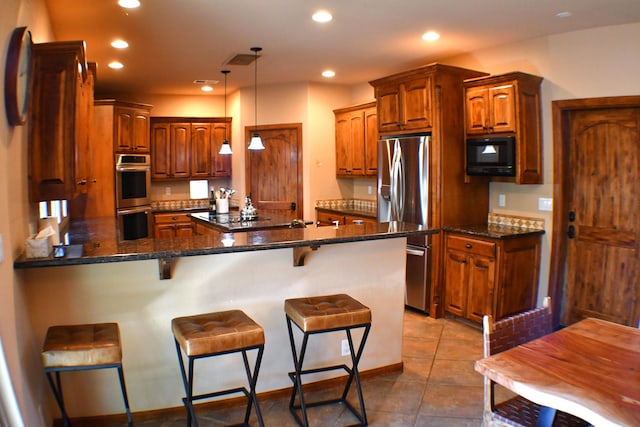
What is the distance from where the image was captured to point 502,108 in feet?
13.9

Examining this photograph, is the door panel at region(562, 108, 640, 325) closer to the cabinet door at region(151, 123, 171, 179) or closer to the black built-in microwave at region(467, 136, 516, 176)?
the black built-in microwave at region(467, 136, 516, 176)

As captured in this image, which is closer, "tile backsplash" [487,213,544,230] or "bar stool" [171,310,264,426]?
"bar stool" [171,310,264,426]

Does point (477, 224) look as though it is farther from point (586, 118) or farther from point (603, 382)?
point (603, 382)

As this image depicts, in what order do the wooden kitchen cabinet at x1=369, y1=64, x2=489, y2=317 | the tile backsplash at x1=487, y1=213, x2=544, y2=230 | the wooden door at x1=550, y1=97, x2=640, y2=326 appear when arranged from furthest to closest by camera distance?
the wooden kitchen cabinet at x1=369, y1=64, x2=489, y2=317
the tile backsplash at x1=487, y1=213, x2=544, y2=230
the wooden door at x1=550, y1=97, x2=640, y2=326

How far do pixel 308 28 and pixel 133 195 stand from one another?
379cm

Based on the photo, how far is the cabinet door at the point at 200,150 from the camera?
7539 mm

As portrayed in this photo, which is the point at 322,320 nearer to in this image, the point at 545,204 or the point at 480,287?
the point at 480,287

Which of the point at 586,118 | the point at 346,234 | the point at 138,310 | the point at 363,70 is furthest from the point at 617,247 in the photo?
the point at 138,310

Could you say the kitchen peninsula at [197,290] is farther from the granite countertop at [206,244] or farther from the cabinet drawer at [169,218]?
the cabinet drawer at [169,218]

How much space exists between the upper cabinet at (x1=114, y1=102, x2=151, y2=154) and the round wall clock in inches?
171

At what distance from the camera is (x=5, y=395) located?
1.76 metres

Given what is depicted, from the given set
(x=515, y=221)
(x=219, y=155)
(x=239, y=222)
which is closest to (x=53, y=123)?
(x=239, y=222)

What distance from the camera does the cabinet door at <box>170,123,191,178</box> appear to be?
7449 mm

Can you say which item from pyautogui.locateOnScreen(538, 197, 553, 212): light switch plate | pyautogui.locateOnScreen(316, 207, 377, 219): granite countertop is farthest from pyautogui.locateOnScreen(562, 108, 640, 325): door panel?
pyautogui.locateOnScreen(316, 207, 377, 219): granite countertop
